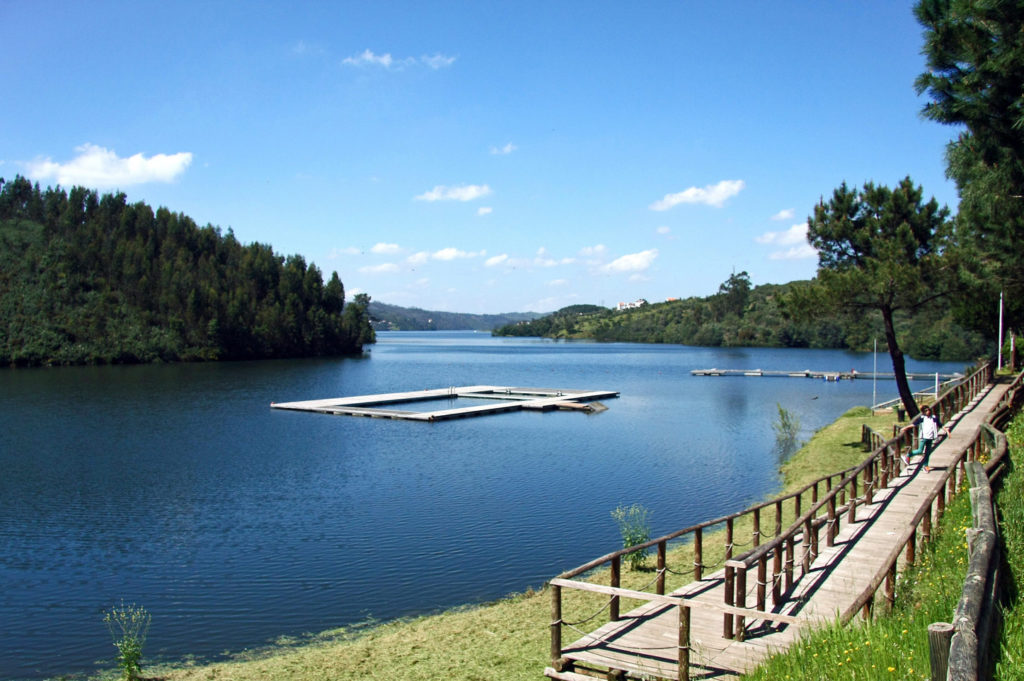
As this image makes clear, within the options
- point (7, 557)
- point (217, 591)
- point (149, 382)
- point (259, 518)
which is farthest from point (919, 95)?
point (149, 382)

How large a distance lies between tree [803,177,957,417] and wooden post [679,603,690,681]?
64.7ft

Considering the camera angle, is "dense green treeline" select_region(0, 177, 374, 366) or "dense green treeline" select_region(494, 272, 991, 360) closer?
"dense green treeline" select_region(0, 177, 374, 366)

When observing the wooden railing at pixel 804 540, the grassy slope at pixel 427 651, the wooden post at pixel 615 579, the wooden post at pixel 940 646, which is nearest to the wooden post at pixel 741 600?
the wooden railing at pixel 804 540

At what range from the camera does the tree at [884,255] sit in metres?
24.5

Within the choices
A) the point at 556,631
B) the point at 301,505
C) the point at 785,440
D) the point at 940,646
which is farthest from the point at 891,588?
the point at 785,440

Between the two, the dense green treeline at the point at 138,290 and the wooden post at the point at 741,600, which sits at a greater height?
the dense green treeline at the point at 138,290

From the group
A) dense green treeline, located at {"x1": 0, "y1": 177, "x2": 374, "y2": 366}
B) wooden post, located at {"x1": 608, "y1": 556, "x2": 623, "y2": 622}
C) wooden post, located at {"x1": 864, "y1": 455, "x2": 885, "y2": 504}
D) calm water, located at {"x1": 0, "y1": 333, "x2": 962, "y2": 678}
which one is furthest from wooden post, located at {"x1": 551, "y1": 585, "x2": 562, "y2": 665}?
dense green treeline, located at {"x1": 0, "y1": 177, "x2": 374, "y2": 366}

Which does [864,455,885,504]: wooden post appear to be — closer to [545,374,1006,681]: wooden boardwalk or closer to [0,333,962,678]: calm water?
[545,374,1006,681]: wooden boardwalk

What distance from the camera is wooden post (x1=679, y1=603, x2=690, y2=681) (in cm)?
736

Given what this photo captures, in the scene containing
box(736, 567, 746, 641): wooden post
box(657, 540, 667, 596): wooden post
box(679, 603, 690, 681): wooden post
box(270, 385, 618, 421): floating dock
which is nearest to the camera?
box(679, 603, 690, 681): wooden post

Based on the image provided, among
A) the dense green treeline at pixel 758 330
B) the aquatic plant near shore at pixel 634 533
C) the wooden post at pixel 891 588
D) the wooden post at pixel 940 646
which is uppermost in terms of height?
the dense green treeline at pixel 758 330

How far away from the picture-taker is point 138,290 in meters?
→ 104

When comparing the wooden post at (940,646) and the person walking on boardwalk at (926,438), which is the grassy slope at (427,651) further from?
the person walking on boardwalk at (926,438)

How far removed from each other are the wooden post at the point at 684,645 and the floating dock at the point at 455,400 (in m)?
34.1
